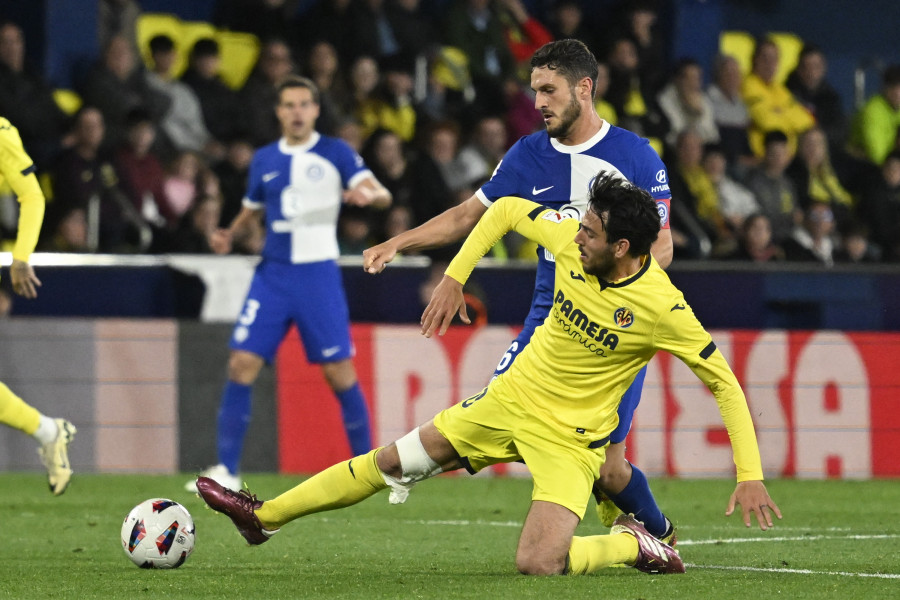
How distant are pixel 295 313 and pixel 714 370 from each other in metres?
4.11

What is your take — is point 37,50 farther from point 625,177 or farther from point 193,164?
point 625,177

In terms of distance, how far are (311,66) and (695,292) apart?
149 inches

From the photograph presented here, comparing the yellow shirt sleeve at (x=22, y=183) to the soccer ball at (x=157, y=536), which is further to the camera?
the yellow shirt sleeve at (x=22, y=183)

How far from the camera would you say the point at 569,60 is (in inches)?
234

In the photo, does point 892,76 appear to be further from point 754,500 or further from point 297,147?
point 754,500

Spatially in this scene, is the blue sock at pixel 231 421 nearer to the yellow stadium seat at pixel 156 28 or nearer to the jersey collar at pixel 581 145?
the jersey collar at pixel 581 145

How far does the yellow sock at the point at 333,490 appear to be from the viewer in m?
5.48

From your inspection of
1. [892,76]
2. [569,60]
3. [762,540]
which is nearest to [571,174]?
[569,60]

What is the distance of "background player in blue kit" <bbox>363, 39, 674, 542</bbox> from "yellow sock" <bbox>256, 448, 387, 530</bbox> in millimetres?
714

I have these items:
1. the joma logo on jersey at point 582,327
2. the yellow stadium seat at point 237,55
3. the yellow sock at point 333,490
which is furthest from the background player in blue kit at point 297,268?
the yellow stadium seat at point 237,55

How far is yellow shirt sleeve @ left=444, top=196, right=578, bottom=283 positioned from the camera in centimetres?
555

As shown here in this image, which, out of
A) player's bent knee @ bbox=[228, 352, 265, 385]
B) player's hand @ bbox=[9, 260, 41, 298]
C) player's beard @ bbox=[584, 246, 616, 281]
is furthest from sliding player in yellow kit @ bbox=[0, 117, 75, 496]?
player's beard @ bbox=[584, 246, 616, 281]

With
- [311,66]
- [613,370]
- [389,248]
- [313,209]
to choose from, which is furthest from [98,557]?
[311,66]

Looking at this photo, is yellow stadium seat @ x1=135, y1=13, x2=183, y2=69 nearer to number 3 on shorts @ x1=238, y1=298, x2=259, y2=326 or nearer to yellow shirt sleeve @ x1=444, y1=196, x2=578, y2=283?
number 3 on shorts @ x1=238, y1=298, x2=259, y2=326
